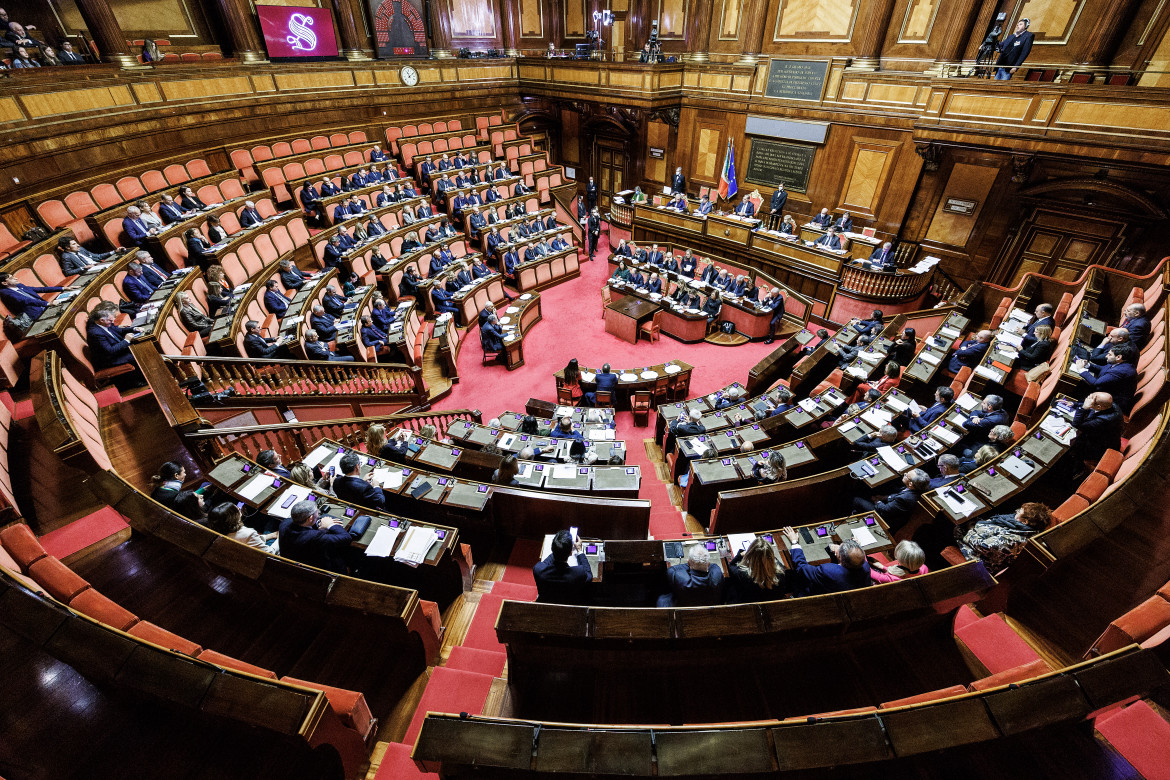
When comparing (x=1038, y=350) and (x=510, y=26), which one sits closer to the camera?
(x=1038, y=350)

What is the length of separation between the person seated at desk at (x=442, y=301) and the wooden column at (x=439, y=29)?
817cm

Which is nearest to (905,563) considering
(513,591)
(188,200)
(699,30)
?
(513,591)

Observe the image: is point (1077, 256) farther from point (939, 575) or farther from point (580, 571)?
point (580, 571)

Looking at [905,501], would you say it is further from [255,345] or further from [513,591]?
[255,345]

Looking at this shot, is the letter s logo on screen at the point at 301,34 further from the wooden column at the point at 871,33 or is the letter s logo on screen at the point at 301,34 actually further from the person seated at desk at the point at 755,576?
the person seated at desk at the point at 755,576

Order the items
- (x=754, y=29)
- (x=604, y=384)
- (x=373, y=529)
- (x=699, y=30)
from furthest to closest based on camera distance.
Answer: (x=699, y=30) < (x=754, y=29) < (x=604, y=384) < (x=373, y=529)

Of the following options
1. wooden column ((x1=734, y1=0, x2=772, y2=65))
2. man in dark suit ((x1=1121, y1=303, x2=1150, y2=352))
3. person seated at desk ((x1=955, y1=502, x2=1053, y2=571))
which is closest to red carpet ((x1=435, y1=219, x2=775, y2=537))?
person seated at desk ((x1=955, y1=502, x2=1053, y2=571))

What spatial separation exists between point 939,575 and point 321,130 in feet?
45.5

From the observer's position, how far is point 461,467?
4.90 m

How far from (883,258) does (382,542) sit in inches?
383

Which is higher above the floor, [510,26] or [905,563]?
[510,26]

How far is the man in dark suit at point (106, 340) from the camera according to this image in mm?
4836

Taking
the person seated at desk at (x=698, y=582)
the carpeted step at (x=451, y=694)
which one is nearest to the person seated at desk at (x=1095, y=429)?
the person seated at desk at (x=698, y=582)

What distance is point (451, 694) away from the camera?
2898mm
